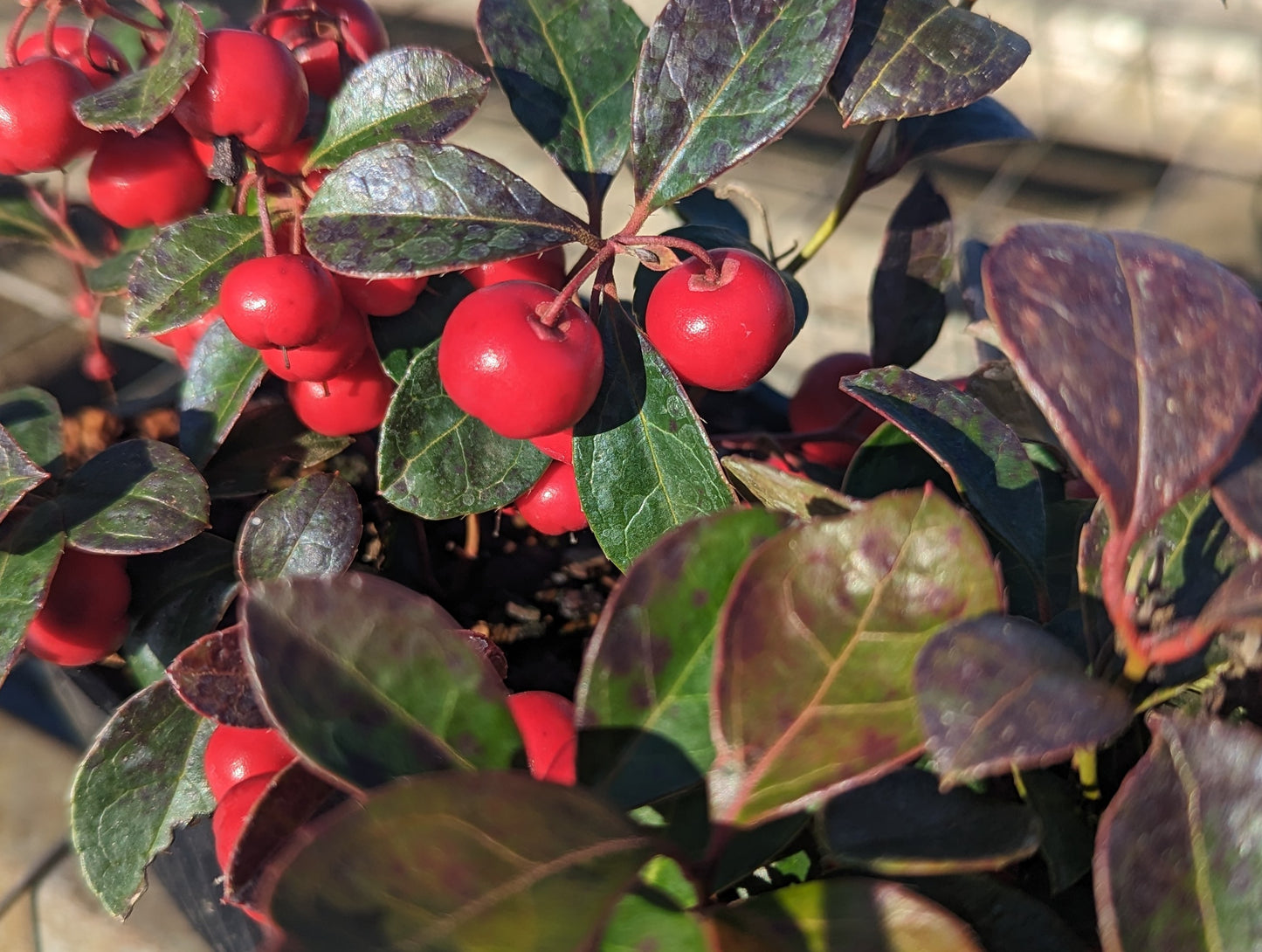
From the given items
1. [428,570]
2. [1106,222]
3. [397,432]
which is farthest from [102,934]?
[1106,222]

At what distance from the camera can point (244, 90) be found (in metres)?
0.49

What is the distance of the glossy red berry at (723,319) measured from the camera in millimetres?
463

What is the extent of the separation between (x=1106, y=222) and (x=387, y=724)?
1795mm

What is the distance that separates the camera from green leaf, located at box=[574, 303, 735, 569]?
0.49 m

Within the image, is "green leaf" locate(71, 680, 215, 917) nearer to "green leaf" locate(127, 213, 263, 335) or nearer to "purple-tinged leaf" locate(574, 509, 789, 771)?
"green leaf" locate(127, 213, 263, 335)

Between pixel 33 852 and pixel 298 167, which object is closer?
pixel 298 167

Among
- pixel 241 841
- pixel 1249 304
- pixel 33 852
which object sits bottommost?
pixel 33 852

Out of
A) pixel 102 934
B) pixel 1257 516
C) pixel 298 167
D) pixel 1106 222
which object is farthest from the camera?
pixel 1106 222

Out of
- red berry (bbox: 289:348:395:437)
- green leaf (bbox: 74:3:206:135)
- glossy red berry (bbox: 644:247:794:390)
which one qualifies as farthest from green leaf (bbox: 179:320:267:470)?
glossy red berry (bbox: 644:247:794:390)

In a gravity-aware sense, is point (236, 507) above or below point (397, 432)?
below

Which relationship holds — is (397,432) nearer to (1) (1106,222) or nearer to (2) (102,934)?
(2) (102,934)

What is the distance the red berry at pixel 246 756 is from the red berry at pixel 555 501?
183mm

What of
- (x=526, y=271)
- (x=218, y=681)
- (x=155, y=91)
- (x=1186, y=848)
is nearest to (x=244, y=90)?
(x=155, y=91)

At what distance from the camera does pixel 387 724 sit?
1.08 ft
